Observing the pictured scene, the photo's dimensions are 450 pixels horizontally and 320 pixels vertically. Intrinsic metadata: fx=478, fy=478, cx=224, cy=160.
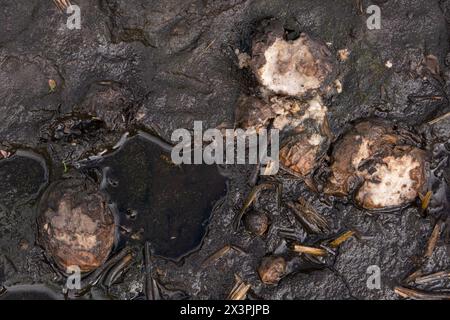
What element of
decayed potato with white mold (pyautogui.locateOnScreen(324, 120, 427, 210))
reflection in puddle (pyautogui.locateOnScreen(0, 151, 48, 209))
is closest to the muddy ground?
reflection in puddle (pyautogui.locateOnScreen(0, 151, 48, 209))

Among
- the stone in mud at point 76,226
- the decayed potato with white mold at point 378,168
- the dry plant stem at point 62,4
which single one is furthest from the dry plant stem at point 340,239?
the dry plant stem at point 62,4

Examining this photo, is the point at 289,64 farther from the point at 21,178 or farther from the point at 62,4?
the point at 21,178

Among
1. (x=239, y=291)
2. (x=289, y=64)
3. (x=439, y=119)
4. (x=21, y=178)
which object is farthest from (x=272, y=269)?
(x=21, y=178)

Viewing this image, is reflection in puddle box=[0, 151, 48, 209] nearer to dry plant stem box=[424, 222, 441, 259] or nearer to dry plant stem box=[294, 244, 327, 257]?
dry plant stem box=[294, 244, 327, 257]

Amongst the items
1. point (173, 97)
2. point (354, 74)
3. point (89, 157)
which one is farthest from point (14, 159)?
point (354, 74)

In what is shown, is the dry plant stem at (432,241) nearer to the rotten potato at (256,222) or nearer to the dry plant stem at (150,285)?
the rotten potato at (256,222)

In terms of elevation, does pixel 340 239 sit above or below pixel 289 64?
below
